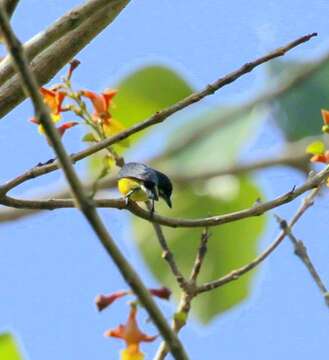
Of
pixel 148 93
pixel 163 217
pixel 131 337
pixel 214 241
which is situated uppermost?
pixel 148 93

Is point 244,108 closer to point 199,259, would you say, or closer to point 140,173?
point 199,259

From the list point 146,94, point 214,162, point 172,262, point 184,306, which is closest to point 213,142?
point 214,162

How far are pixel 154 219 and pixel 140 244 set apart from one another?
2.49 meters

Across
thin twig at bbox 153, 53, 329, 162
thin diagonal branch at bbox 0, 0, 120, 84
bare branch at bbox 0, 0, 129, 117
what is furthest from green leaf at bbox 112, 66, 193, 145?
thin diagonal branch at bbox 0, 0, 120, 84

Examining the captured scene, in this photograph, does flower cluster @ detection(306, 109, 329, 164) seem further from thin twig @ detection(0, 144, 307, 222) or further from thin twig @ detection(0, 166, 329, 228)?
thin twig @ detection(0, 144, 307, 222)

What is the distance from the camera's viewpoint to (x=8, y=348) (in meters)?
2.67

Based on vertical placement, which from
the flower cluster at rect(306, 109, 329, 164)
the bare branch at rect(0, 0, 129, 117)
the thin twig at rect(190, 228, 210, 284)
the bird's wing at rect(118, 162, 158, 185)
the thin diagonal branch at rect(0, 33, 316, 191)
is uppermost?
the bare branch at rect(0, 0, 129, 117)

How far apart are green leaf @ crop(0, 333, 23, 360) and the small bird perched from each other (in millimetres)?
561

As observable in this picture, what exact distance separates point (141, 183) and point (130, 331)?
1.62ft

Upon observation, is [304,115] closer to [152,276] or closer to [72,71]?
[152,276]

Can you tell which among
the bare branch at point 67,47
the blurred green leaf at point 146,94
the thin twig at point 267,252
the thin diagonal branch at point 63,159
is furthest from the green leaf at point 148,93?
the thin diagonal branch at point 63,159

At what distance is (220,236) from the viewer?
15.3 ft

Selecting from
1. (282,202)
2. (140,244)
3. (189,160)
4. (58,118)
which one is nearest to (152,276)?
(140,244)

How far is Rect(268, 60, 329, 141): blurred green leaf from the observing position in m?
4.18
